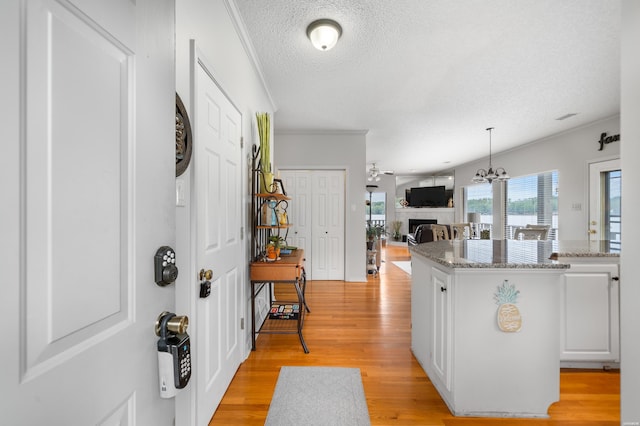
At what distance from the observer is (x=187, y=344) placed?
0.68 metres

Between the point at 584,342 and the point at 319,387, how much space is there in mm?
2008

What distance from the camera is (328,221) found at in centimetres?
478

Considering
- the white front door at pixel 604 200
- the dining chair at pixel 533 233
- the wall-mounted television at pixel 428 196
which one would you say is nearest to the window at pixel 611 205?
the white front door at pixel 604 200

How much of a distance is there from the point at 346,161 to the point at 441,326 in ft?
11.4

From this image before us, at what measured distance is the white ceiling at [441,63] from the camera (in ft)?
6.30

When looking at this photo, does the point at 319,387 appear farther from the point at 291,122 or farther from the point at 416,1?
the point at 291,122

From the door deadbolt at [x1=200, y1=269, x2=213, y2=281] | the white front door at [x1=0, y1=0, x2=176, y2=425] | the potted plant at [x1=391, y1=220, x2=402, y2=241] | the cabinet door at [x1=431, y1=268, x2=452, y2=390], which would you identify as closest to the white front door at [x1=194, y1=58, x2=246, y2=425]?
the door deadbolt at [x1=200, y1=269, x2=213, y2=281]

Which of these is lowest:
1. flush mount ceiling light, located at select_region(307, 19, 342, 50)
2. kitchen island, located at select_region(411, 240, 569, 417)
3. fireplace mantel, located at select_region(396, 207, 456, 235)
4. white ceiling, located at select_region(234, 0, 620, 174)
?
kitchen island, located at select_region(411, 240, 569, 417)

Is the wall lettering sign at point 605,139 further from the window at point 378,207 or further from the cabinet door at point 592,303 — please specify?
the window at point 378,207

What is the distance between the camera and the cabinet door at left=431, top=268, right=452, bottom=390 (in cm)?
162

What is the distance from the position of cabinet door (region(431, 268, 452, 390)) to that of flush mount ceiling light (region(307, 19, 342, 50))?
1.86 metres

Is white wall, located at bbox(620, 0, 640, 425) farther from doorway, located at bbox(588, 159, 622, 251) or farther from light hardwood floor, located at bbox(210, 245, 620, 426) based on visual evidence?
doorway, located at bbox(588, 159, 622, 251)

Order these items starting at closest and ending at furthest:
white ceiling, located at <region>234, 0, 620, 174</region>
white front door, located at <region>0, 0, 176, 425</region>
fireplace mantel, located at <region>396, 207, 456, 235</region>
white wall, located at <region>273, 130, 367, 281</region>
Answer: white front door, located at <region>0, 0, 176, 425</region>
white ceiling, located at <region>234, 0, 620, 174</region>
white wall, located at <region>273, 130, 367, 281</region>
fireplace mantel, located at <region>396, 207, 456, 235</region>

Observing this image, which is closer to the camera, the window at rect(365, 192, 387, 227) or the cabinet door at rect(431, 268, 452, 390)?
the cabinet door at rect(431, 268, 452, 390)
